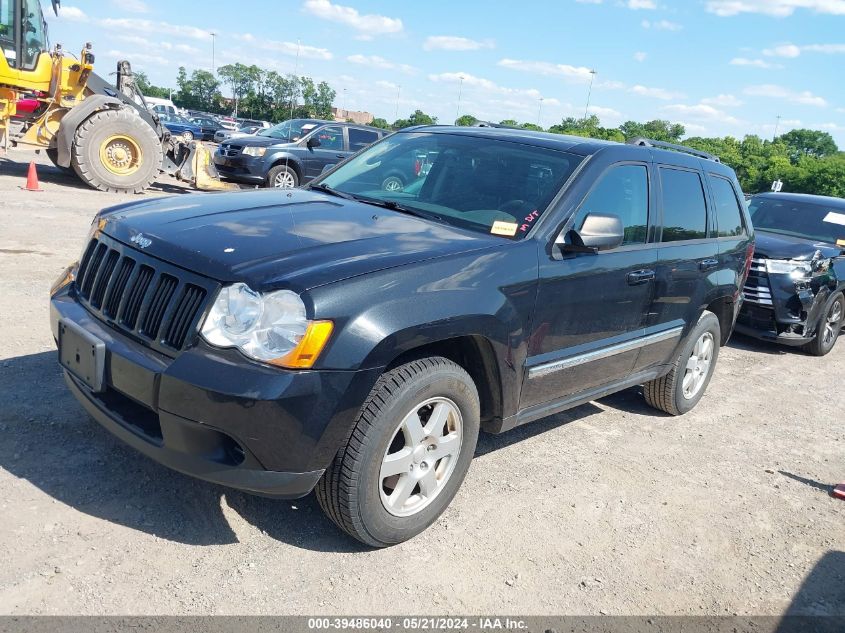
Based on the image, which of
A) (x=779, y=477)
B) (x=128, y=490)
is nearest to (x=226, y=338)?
(x=128, y=490)

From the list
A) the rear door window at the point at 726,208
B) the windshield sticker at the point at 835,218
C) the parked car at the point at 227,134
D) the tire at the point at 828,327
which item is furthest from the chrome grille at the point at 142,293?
the parked car at the point at 227,134

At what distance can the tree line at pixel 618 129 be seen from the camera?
35688mm

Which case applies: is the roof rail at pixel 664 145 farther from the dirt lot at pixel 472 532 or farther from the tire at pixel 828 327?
the tire at pixel 828 327

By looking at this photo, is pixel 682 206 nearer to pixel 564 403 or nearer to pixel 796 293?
pixel 564 403

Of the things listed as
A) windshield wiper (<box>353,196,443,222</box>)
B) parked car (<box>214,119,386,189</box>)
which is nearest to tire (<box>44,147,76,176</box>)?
parked car (<box>214,119,386,189</box>)

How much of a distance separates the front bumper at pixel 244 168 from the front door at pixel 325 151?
98 cm

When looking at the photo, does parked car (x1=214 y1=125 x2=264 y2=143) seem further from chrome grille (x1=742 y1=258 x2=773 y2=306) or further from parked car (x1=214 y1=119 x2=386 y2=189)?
chrome grille (x1=742 y1=258 x2=773 y2=306)

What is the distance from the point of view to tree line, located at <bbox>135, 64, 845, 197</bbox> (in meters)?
35.7

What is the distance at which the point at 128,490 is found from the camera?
10.9 feet

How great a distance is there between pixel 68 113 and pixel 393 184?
10.6 meters

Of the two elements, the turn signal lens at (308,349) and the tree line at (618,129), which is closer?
the turn signal lens at (308,349)

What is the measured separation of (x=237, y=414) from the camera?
2586 millimetres

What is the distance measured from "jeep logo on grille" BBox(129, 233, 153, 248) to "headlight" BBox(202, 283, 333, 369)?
0.59 metres

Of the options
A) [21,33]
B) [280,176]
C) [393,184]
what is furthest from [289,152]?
[393,184]
